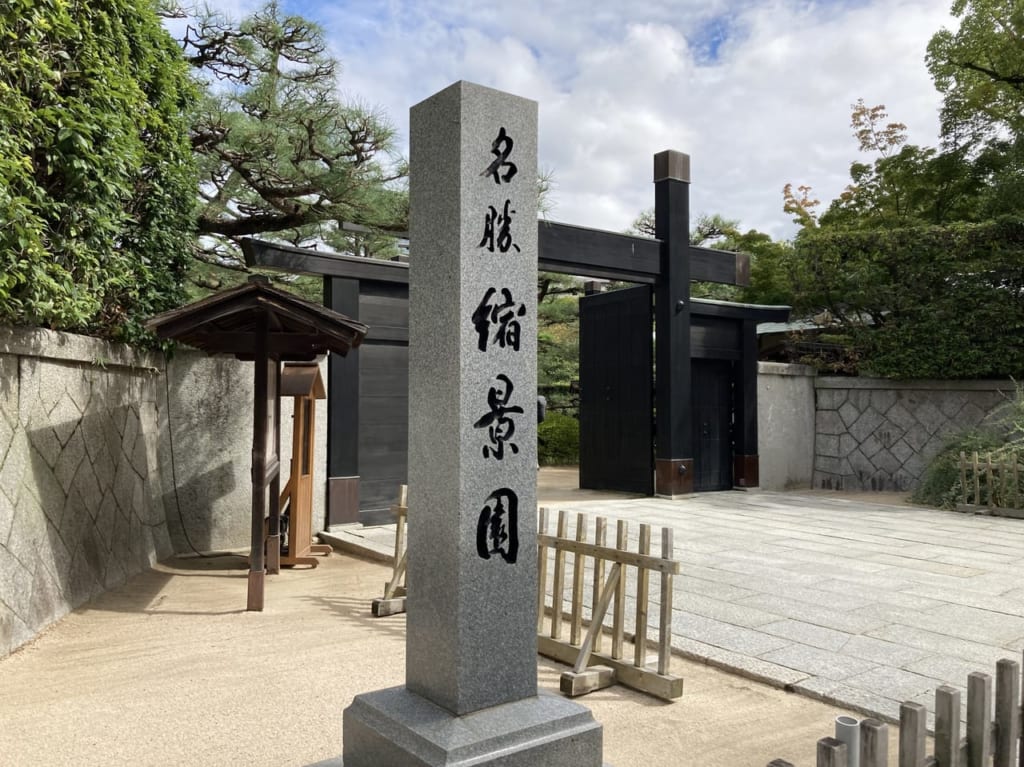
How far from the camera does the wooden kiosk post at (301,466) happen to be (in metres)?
7.16

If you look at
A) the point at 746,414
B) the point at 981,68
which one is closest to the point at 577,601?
the point at 746,414

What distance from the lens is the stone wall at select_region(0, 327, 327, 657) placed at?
15.1 feet

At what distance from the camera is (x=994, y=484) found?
32.5 feet

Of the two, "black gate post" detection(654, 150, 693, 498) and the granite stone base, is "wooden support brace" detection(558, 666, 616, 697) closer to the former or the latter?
the granite stone base

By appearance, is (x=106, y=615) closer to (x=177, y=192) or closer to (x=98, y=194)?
(x=98, y=194)

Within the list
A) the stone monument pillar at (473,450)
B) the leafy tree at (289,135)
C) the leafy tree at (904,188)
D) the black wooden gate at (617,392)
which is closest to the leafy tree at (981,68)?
the leafy tree at (904,188)

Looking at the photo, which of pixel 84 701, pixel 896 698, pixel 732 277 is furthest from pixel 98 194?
pixel 732 277

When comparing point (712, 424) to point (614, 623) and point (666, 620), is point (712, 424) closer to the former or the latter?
point (614, 623)

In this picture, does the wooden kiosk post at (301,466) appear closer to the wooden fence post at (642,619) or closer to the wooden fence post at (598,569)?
the wooden fence post at (598,569)

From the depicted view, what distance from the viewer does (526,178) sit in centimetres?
302

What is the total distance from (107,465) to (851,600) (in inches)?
233

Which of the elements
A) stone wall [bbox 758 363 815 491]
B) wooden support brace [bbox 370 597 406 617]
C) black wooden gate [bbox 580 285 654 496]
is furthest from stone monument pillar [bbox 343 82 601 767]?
stone wall [bbox 758 363 815 491]

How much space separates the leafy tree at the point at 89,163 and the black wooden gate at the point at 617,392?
7074 millimetres

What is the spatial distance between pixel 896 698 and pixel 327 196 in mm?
7958
